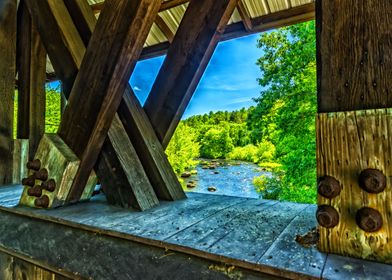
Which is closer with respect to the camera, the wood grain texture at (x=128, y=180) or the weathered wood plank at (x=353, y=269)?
the weathered wood plank at (x=353, y=269)

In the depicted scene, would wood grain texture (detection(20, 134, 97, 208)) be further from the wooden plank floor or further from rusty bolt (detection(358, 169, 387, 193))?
rusty bolt (detection(358, 169, 387, 193))

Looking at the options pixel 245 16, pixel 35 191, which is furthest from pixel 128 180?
pixel 245 16

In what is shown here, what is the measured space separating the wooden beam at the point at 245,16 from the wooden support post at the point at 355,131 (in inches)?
74.1

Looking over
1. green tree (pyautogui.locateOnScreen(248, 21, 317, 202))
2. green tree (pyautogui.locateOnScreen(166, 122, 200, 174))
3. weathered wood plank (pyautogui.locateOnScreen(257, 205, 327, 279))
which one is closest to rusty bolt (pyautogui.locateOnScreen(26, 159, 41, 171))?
weathered wood plank (pyautogui.locateOnScreen(257, 205, 327, 279))

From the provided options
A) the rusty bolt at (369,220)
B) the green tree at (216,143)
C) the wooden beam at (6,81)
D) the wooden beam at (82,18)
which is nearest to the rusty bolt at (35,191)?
the wooden beam at (82,18)

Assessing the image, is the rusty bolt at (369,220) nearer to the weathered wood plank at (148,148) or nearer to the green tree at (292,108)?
the weathered wood plank at (148,148)

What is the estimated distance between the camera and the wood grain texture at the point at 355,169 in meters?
0.61

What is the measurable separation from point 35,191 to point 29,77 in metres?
1.45

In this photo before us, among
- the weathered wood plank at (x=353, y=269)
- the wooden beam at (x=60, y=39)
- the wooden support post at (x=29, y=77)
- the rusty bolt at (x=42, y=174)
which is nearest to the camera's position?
the weathered wood plank at (x=353, y=269)

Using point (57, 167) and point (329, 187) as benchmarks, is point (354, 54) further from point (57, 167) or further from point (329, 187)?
point (57, 167)

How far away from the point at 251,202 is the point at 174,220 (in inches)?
21.3

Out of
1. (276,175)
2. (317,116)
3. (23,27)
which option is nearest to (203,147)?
(276,175)

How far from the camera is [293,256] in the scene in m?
0.66

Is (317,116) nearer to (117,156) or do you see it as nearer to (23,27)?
(117,156)
